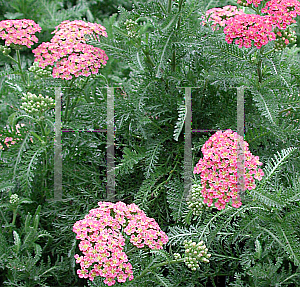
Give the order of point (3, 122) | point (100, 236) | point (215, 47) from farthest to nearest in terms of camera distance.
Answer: point (3, 122) < point (215, 47) < point (100, 236)

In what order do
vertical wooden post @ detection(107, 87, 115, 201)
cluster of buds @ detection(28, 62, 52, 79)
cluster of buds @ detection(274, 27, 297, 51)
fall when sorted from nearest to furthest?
cluster of buds @ detection(274, 27, 297, 51) < vertical wooden post @ detection(107, 87, 115, 201) < cluster of buds @ detection(28, 62, 52, 79)

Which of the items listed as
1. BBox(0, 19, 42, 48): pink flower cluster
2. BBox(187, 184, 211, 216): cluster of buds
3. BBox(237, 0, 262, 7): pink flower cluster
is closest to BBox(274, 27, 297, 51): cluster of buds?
BBox(237, 0, 262, 7): pink flower cluster

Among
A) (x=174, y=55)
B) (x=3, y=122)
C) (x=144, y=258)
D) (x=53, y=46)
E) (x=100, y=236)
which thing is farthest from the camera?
(x=3, y=122)

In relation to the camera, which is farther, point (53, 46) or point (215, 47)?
point (53, 46)

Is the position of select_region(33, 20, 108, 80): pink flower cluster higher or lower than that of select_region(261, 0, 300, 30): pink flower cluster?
lower

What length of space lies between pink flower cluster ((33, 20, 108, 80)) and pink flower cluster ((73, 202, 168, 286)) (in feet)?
2.29

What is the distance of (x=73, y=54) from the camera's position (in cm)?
185

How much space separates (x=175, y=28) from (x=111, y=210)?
85cm

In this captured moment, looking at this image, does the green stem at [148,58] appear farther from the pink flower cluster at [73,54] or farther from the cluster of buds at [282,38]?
the cluster of buds at [282,38]

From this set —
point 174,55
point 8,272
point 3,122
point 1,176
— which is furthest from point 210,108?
point 3,122

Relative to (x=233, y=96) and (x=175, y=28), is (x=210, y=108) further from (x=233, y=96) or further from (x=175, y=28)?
(x=175, y=28)

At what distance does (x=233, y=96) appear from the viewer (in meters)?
1.89

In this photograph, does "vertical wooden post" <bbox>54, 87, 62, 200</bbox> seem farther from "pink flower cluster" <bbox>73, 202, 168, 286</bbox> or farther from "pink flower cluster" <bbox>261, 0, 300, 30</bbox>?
"pink flower cluster" <bbox>261, 0, 300, 30</bbox>

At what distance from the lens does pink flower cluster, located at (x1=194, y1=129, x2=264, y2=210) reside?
1340 millimetres
